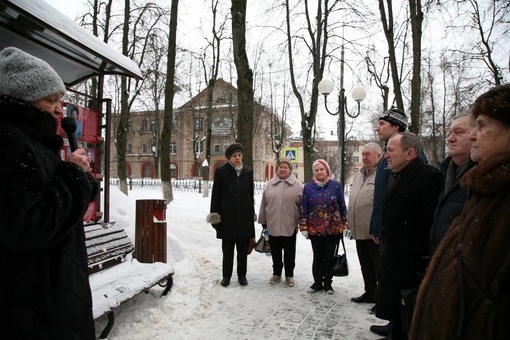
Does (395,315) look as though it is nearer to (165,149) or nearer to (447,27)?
(165,149)

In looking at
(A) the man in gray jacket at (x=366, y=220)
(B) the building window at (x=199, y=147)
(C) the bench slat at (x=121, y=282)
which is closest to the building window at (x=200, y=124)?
(B) the building window at (x=199, y=147)

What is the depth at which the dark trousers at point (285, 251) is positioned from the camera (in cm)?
562

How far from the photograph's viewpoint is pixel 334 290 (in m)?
5.43

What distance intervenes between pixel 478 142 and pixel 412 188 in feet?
5.40

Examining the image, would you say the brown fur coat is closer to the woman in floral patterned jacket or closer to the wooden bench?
the wooden bench

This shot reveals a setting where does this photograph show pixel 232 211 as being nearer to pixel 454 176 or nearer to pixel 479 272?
pixel 454 176

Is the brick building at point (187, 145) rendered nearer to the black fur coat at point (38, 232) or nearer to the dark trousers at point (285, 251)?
the dark trousers at point (285, 251)

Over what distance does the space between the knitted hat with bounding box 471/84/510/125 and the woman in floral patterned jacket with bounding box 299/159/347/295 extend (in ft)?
11.7

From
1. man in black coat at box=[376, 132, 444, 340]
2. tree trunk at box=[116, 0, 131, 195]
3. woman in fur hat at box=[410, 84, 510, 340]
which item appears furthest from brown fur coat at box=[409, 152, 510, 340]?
tree trunk at box=[116, 0, 131, 195]

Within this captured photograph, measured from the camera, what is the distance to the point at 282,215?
556 centimetres

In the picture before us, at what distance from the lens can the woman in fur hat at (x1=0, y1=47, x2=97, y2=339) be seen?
1.51 metres

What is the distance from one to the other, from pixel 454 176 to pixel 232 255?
343 cm

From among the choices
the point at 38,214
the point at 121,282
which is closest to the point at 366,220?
the point at 121,282

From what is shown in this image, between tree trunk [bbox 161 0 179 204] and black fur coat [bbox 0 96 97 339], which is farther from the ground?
tree trunk [bbox 161 0 179 204]
